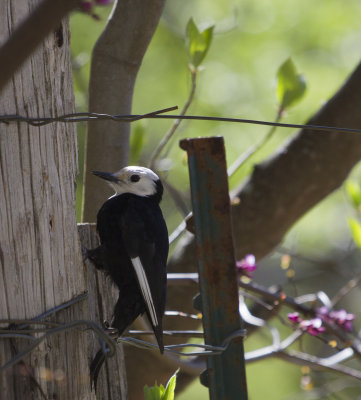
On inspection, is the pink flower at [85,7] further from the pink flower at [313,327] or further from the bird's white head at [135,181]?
the pink flower at [313,327]

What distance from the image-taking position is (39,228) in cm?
171

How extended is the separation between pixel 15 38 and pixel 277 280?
8.30 meters

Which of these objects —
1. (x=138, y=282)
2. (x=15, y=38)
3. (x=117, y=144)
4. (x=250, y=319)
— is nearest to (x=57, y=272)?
(x=138, y=282)

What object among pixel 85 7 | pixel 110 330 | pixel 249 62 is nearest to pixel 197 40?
pixel 85 7

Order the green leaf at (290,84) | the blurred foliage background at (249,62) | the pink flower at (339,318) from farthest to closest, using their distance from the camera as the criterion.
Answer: the blurred foliage background at (249,62) < the green leaf at (290,84) < the pink flower at (339,318)

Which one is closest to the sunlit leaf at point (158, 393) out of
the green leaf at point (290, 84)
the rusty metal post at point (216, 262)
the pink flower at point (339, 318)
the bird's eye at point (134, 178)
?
the rusty metal post at point (216, 262)

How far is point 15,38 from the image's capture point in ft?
3.08

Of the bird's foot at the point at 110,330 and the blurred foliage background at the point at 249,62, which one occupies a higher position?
the blurred foliage background at the point at 249,62

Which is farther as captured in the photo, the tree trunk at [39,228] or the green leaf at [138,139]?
the green leaf at [138,139]

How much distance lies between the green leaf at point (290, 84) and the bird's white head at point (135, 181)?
0.75 m

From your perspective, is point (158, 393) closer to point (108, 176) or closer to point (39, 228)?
point (39, 228)

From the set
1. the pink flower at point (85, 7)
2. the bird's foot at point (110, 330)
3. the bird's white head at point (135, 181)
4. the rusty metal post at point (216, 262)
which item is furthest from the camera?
the bird's white head at point (135, 181)

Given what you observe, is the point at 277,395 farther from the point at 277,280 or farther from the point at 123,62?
the point at 123,62

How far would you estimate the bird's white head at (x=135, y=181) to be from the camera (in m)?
2.91
